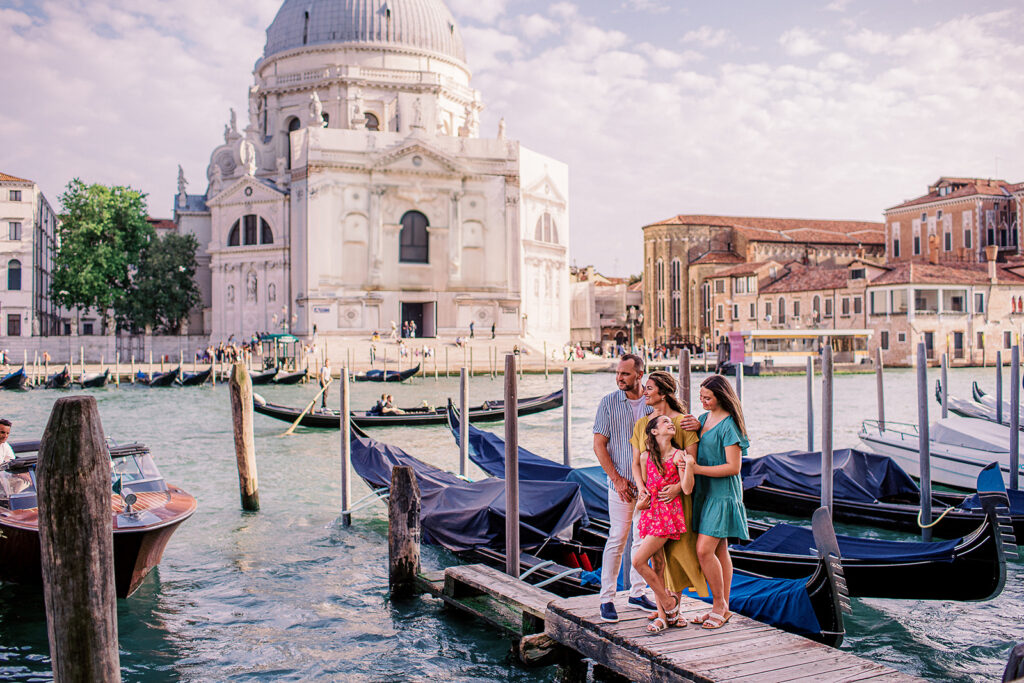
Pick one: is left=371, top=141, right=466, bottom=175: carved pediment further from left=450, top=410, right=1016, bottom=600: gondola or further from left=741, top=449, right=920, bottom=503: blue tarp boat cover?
left=450, top=410, right=1016, bottom=600: gondola

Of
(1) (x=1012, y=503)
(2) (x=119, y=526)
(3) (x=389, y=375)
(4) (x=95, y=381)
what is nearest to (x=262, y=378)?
(3) (x=389, y=375)

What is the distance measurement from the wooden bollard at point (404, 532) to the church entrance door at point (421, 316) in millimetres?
27570

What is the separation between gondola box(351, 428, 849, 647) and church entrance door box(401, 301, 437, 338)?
25486 millimetres

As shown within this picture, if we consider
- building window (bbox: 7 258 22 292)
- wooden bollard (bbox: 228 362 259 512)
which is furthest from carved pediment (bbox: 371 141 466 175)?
wooden bollard (bbox: 228 362 259 512)

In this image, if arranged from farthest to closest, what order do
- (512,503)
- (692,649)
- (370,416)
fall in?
(370,416)
(512,503)
(692,649)

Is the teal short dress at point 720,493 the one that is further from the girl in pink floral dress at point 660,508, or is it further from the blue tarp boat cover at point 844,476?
the blue tarp boat cover at point 844,476

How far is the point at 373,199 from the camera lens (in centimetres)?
3300

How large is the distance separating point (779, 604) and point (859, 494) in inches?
162

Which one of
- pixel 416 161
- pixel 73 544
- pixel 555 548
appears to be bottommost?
pixel 555 548

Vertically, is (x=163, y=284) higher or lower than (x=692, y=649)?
higher

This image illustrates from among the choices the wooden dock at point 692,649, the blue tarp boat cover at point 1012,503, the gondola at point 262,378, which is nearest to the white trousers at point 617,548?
the wooden dock at point 692,649

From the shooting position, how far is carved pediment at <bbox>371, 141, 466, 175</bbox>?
32.8 m

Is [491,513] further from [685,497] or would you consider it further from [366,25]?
[366,25]

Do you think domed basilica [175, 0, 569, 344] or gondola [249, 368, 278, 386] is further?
domed basilica [175, 0, 569, 344]
